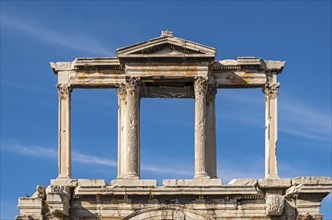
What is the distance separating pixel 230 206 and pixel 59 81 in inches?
253

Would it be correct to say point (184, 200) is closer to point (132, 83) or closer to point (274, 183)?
point (274, 183)

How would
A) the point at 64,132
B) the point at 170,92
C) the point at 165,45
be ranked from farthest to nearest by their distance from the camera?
the point at 170,92 < the point at 64,132 < the point at 165,45

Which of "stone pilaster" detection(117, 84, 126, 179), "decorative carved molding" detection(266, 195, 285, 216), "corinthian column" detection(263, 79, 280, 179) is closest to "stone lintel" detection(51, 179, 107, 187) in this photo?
"stone pilaster" detection(117, 84, 126, 179)

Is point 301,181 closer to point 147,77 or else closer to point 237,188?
point 237,188

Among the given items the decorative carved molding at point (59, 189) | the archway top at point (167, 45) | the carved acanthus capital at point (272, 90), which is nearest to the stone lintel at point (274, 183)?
the carved acanthus capital at point (272, 90)

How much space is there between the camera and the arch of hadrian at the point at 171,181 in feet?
90.2

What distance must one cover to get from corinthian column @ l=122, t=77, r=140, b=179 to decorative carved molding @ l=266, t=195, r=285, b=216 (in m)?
3.85

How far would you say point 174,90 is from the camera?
3034 centimetres

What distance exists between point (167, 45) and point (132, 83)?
153 centimetres

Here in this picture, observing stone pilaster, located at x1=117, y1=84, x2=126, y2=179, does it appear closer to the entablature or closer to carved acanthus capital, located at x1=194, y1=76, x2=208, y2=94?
the entablature

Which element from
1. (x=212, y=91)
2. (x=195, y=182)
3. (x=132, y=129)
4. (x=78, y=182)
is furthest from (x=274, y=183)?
(x=78, y=182)

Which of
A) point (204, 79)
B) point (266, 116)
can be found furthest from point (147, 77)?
point (266, 116)

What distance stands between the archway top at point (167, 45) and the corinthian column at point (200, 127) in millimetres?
763

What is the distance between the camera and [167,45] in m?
28.5
